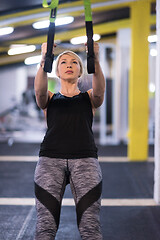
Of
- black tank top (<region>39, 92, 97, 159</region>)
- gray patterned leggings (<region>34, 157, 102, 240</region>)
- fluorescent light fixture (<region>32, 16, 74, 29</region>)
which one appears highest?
fluorescent light fixture (<region>32, 16, 74, 29</region>)

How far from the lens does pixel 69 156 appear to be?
1.44 metres

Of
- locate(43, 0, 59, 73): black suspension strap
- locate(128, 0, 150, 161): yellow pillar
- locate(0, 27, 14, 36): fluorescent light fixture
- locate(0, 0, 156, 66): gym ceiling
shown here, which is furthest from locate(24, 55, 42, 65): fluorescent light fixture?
locate(43, 0, 59, 73): black suspension strap

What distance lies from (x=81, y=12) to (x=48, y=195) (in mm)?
4377

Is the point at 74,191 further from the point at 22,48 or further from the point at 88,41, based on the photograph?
the point at 22,48

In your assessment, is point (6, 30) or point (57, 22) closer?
point (57, 22)

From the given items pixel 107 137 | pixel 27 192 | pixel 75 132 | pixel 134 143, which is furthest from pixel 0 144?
pixel 75 132

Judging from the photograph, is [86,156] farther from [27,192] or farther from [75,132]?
[27,192]

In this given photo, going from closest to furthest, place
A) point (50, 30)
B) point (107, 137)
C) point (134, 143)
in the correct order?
point (50, 30)
point (134, 143)
point (107, 137)

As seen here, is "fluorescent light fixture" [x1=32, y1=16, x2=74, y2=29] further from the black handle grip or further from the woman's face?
the black handle grip

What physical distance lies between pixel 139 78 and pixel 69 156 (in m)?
3.68

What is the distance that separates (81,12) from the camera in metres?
5.11

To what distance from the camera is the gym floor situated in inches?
88.1

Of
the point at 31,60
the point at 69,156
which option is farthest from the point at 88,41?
the point at 31,60

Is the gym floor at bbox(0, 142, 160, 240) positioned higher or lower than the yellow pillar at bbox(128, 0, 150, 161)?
lower
